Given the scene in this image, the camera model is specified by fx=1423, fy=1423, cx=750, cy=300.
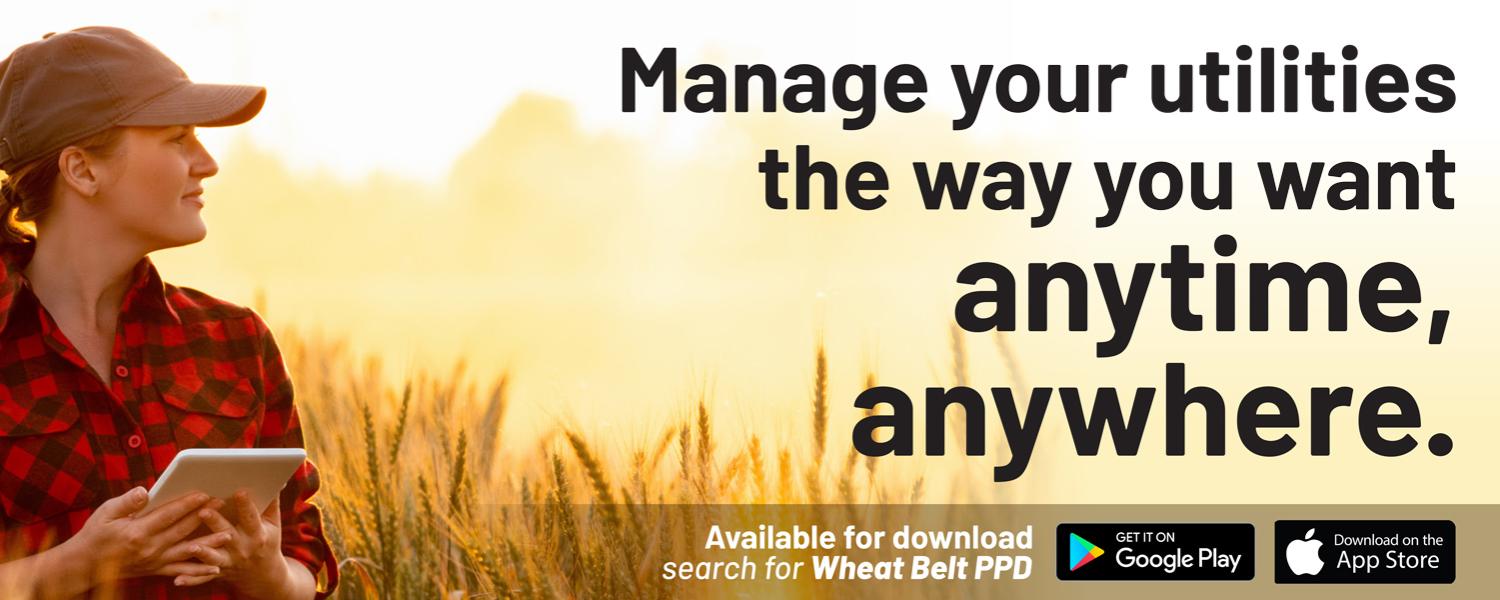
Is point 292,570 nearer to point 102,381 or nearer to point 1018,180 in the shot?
point 102,381

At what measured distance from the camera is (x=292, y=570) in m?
1.56

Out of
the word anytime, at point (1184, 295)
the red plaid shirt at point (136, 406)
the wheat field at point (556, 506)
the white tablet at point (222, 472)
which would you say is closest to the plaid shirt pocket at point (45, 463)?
the red plaid shirt at point (136, 406)

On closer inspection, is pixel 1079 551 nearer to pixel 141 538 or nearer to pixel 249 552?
pixel 249 552

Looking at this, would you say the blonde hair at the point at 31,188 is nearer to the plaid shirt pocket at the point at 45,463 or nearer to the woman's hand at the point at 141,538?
the plaid shirt pocket at the point at 45,463

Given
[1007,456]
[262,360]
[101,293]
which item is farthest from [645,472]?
[101,293]

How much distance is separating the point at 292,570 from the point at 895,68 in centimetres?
168

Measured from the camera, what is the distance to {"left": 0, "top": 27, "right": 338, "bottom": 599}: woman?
4.69ft

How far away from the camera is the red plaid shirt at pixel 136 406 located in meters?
1.43

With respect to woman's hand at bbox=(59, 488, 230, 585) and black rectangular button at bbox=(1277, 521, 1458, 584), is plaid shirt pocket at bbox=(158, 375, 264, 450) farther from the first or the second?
black rectangular button at bbox=(1277, 521, 1458, 584)

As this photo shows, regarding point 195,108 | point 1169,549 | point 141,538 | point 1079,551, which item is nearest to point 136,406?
point 141,538

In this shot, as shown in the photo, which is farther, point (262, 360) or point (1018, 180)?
point (1018, 180)

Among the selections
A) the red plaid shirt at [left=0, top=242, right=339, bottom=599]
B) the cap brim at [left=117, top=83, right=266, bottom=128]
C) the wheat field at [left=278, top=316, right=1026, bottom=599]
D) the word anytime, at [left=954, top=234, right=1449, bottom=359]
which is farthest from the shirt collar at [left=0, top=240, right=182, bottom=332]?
the word anytime, at [left=954, top=234, right=1449, bottom=359]

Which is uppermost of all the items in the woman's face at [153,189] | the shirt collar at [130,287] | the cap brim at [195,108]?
the cap brim at [195,108]

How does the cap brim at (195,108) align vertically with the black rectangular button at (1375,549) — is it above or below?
above
